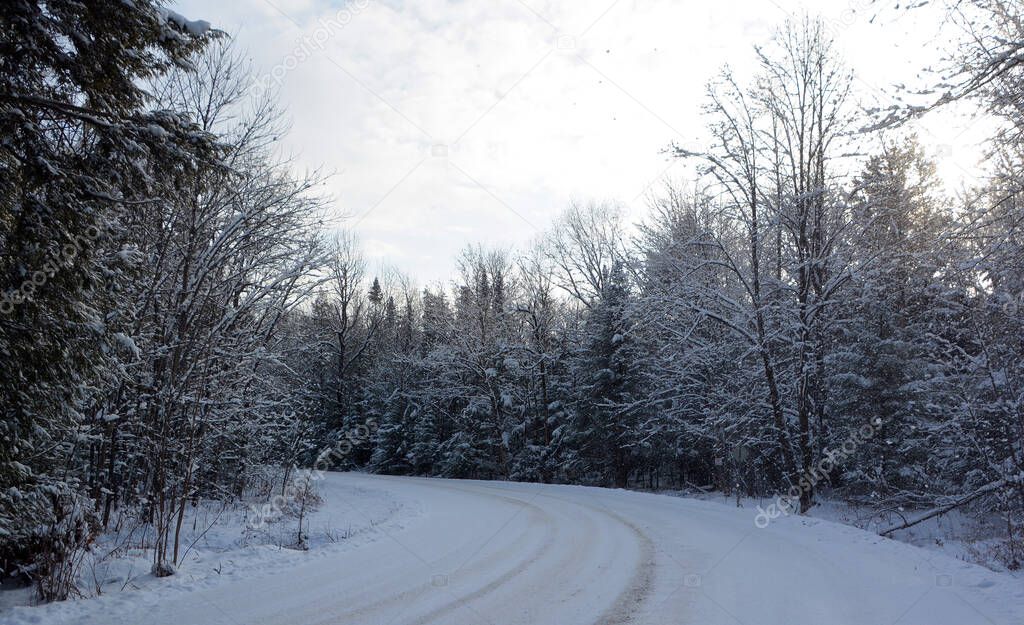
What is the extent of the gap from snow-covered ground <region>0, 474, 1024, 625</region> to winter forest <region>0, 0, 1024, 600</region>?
128cm

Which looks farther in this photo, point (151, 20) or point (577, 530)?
point (577, 530)

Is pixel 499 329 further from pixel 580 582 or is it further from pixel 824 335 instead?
pixel 580 582

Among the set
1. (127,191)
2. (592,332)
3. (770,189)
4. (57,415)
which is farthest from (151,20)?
(592,332)

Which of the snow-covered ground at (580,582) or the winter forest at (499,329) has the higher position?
the winter forest at (499,329)

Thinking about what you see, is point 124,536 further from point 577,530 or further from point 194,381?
point 577,530

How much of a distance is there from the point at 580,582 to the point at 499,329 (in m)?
26.6

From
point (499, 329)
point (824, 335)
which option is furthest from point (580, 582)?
point (499, 329)

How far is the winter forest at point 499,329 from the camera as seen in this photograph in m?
6.08

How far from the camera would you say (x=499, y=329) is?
3353cm

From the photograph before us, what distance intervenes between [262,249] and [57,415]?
8031 mm

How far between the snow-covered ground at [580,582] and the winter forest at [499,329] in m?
1.28

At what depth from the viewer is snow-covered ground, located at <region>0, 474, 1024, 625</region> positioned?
5.74 meters

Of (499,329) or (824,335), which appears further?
(499,329)

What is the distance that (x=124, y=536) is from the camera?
1025 cm
